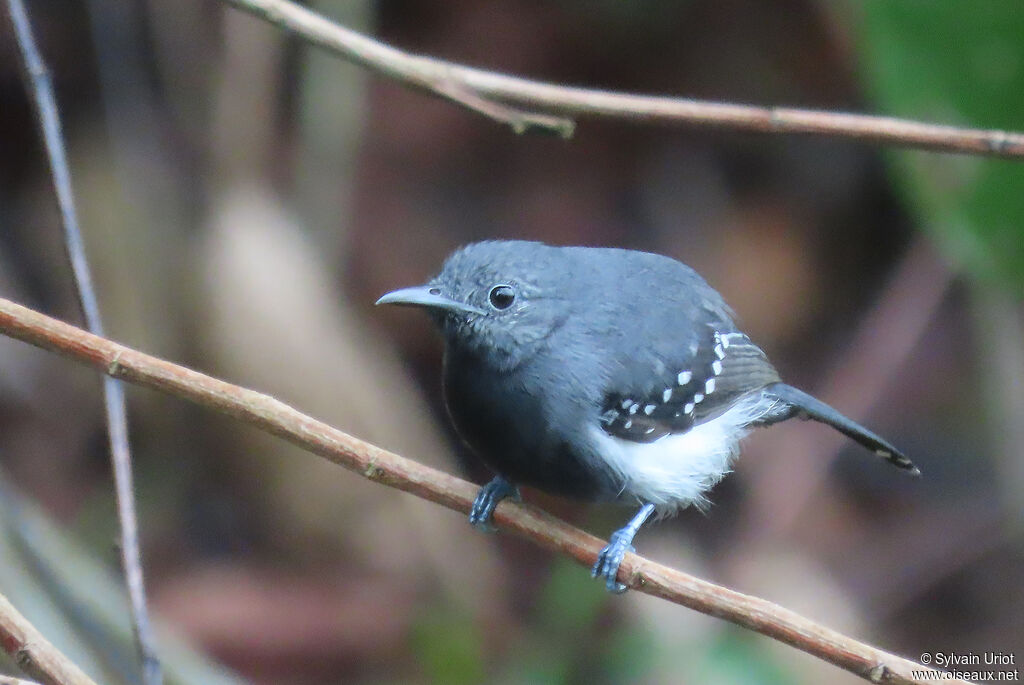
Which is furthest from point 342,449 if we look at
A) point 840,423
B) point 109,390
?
point 840,423

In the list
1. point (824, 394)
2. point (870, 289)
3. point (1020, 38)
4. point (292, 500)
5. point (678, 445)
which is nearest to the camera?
point (678, 445)

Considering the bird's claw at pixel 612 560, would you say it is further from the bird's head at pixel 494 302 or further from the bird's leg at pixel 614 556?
the bird's head at pixel 494 302

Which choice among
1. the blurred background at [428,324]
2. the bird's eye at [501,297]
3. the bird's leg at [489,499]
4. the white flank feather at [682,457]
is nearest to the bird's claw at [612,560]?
the white flank feather at [682,457]

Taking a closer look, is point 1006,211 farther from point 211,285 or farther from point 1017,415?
point 211,285

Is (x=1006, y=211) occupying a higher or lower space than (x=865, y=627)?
higher

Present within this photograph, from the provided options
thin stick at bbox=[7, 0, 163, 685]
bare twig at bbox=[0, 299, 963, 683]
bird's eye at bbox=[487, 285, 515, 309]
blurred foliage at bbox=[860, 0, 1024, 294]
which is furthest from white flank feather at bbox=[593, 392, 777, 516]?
blurred foliage at bbox=[860, 0, 1024, 294]

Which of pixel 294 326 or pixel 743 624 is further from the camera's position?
pixel 294 326

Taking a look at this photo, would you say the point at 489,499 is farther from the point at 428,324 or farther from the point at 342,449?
the point at 428,324

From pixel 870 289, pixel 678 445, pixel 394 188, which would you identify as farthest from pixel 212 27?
pixel 870 289

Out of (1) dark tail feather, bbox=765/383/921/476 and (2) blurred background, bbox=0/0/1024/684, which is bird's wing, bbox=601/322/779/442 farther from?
(2) blurred background, bbox=0/0/1024/684
